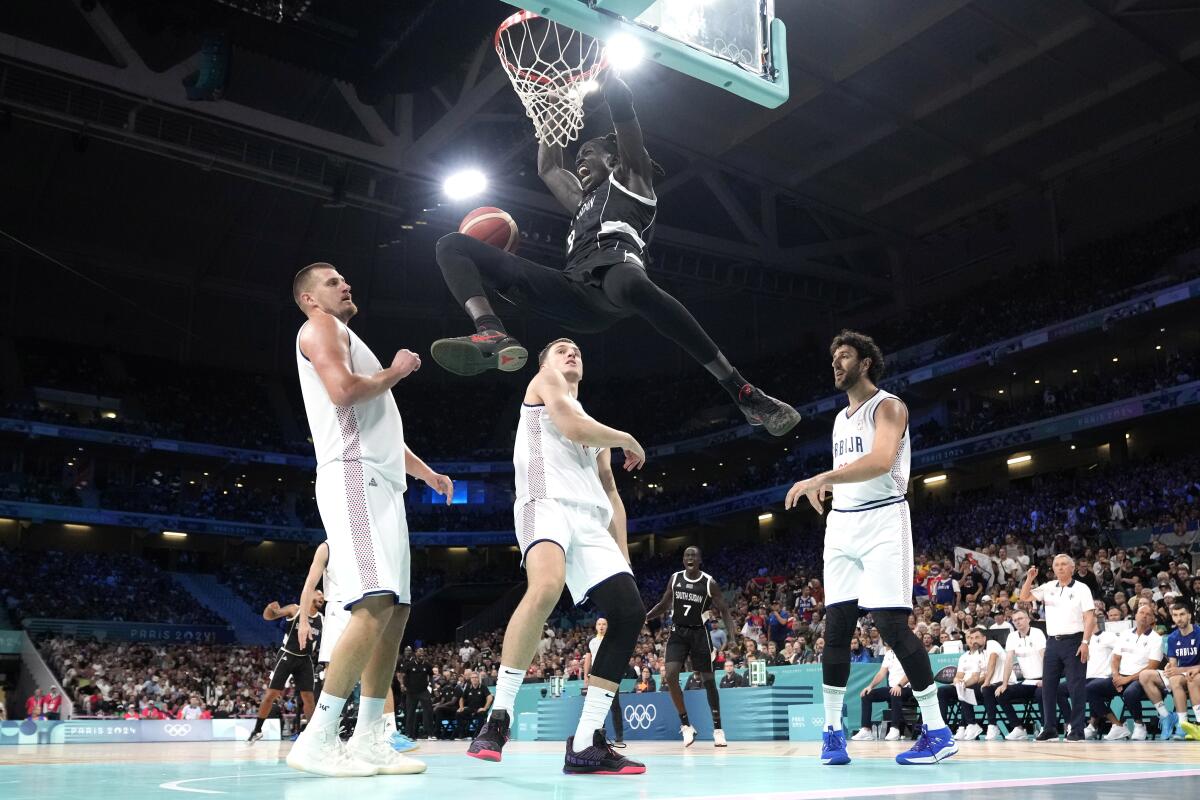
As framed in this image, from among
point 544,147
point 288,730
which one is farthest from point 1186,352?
point 544,147

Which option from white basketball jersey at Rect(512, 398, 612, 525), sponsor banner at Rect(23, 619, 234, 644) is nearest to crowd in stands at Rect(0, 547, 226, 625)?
sponsor banner at Rect(23, 619, 234, 644)

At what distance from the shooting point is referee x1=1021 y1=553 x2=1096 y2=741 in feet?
34.5

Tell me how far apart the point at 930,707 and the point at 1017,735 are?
6.90 metres

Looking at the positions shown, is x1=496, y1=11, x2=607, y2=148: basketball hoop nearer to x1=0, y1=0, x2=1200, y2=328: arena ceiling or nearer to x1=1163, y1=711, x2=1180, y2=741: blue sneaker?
x1=1163, y1=711, x2=1180, y2=741: blue sneaker

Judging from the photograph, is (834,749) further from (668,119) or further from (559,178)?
(668,119)

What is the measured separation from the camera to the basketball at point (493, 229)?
5988mm

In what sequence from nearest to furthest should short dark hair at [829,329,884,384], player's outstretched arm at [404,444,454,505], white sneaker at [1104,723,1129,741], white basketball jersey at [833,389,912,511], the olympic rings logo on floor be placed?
player's outstretched arm at [404,444,454,505] → white basketball jersey at [833,389,912,511] → short dark hair at [829,329,884,384] → white sneaker at [1104,723,1129,741] → the olympic rings logo on floor

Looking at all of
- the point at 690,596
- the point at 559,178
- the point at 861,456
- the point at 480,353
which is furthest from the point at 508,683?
the point at 690,596

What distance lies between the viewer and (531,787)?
4129 millimetres

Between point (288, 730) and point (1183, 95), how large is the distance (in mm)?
28067

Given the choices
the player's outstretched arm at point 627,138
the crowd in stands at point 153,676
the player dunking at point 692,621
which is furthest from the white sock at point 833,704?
the crowd in stands at point 153,676

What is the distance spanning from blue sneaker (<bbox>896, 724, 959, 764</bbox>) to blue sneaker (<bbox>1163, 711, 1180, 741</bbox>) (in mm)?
6118

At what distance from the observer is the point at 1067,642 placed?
10656 millimetres

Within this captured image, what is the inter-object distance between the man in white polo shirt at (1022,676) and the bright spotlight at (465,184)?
1694cm
